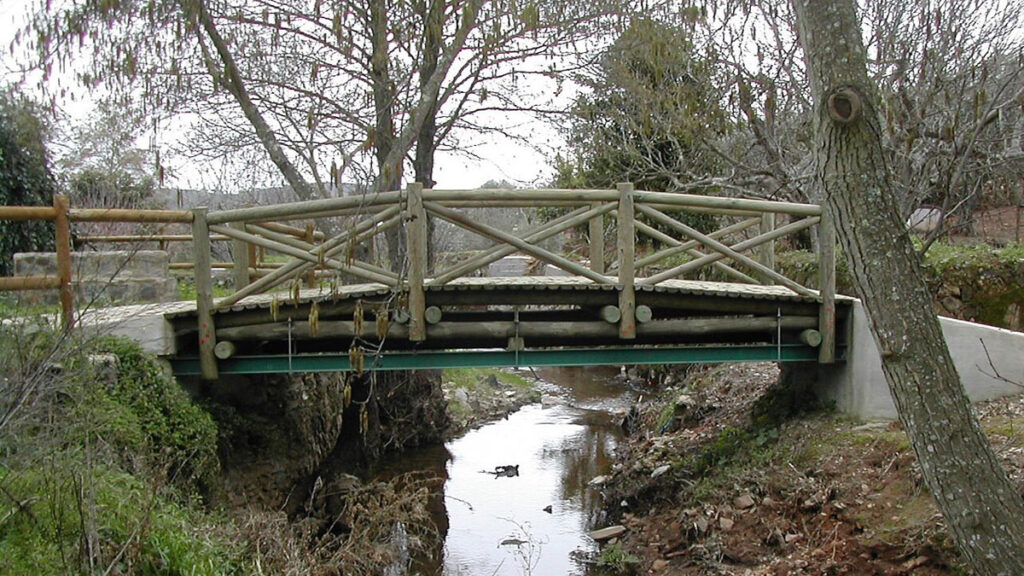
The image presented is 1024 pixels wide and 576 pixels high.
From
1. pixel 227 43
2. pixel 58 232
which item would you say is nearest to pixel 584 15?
pixel 227 43

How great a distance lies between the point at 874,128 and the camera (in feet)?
14.8

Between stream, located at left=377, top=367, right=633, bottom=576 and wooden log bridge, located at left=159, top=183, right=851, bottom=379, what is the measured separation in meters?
2.06

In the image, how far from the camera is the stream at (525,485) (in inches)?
338

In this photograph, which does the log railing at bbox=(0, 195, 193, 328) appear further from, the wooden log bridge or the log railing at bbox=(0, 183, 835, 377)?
the wooden log bridge

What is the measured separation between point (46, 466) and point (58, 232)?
237 centimetres

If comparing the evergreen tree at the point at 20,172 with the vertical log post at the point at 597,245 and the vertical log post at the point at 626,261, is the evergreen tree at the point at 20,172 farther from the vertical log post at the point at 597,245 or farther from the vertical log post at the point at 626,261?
the vertical log post at the point at 626,261

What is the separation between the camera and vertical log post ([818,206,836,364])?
795 cm

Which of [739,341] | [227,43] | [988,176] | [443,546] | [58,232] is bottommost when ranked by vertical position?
[443,546]

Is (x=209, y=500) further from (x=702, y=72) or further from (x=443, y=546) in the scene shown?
(x=702, y=72)

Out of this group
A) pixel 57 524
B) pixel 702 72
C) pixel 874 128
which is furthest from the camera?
pixel 702 72

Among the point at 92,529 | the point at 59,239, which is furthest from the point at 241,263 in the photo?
the point at 92,529

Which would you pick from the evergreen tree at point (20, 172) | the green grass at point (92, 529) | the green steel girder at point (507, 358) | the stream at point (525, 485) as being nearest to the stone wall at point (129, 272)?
the green steel girder at point (507, 358)

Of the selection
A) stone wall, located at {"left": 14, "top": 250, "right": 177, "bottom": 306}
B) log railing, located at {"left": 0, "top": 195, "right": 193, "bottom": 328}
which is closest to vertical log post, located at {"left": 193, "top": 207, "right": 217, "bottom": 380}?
log railing, located at {"left": 0, "top": 195, "right": 193, "bottom": 328}

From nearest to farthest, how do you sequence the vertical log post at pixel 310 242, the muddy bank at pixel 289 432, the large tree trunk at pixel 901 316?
the large tree trunk at pixel 901 316, the muddy bank at pixel 289 432, the vertical log post at pixel 310 242
